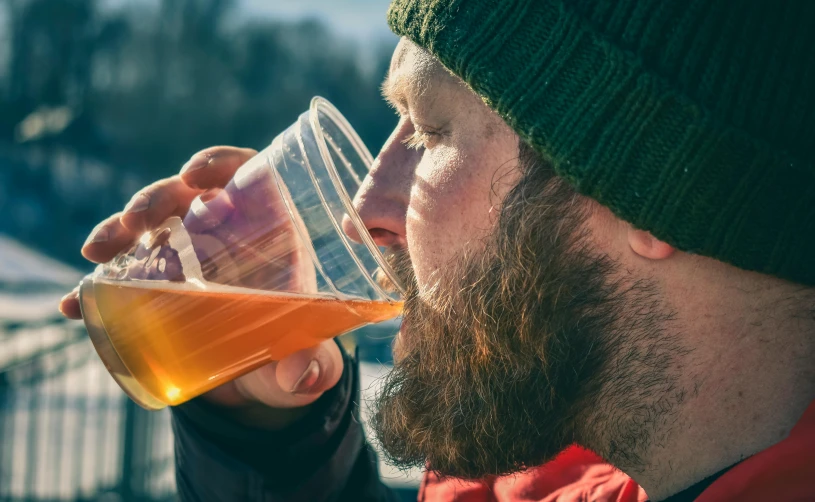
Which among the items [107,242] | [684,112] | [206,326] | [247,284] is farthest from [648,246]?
[107,242]

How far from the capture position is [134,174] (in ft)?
108

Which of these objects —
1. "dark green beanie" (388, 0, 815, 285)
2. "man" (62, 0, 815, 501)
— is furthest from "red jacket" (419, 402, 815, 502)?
"dark green beanie" (388, 0, 815, 285)

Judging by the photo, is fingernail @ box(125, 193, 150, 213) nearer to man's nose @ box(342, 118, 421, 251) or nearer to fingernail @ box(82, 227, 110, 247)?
fingernail @ box(82, 227, 110, 247)

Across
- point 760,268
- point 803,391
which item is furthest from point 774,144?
point 803,391

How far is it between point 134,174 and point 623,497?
33.3m

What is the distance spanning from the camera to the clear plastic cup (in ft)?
5.55

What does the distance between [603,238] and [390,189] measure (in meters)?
0.50

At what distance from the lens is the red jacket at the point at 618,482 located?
5.18ft

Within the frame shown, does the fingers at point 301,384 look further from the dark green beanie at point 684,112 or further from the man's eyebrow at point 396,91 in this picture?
the dark green beanie at point 684,112

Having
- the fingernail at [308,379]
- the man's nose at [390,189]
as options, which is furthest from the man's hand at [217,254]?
the man's nose at [390,189]

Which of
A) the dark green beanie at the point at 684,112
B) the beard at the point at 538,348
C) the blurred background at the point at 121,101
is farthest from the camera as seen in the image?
the blurred background at the point at 121,101

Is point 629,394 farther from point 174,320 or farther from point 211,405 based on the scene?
point 211,405

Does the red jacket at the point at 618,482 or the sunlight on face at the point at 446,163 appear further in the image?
the sunlight on face at the point at 446,163

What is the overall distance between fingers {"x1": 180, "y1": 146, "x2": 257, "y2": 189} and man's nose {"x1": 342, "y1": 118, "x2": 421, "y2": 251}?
49 centimetres
